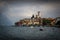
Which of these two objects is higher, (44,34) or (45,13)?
(45,13)

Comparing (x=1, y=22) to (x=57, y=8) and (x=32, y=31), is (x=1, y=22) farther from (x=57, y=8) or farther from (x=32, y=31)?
(x=57, y=8)

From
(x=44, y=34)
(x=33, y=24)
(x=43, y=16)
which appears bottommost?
(x=44, y=34)

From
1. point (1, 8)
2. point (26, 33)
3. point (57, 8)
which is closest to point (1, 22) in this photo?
point (1, 8)

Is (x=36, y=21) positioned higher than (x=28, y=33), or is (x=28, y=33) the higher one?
(x=36, y=21)

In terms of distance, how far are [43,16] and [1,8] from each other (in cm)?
107

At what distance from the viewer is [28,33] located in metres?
3.09

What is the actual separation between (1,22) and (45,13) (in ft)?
3.66

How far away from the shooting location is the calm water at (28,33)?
3.06 metres

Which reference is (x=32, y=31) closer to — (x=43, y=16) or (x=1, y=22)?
(x=43, y=16)

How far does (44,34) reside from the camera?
3.07 meters

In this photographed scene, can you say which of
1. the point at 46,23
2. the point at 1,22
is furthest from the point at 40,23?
the point at 1,22

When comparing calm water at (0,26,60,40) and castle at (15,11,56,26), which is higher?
castle at (15,11,56,26)

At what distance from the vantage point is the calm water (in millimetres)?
3061

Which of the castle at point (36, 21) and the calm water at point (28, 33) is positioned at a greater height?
the castle at point (36, 21)
